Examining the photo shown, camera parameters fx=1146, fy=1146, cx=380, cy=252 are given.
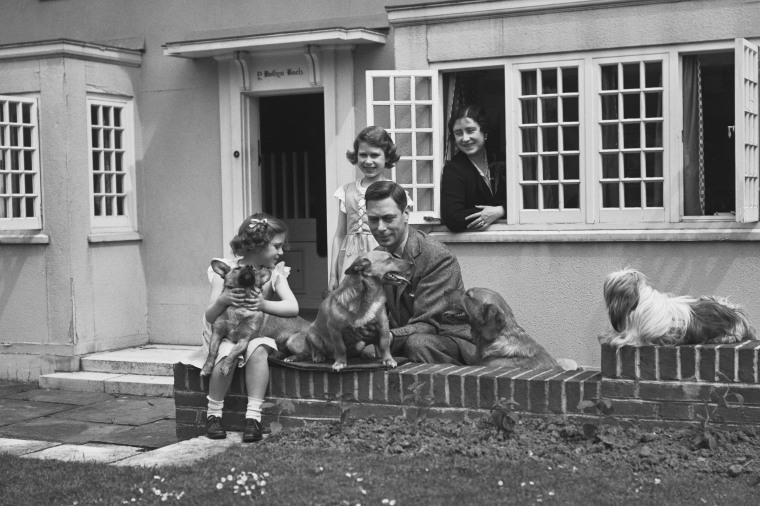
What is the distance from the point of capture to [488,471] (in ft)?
17.5

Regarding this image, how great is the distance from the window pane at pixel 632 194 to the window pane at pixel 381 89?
2282 mm

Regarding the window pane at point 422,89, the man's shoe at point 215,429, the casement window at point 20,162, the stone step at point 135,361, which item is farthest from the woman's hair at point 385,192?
the casement window at point 20,162

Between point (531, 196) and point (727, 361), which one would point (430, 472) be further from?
point (531, 196)

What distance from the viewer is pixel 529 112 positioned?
963cm

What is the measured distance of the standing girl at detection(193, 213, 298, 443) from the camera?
646cm

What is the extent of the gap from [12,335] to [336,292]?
19.9 ft

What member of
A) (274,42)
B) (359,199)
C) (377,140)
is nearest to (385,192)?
(377,140)

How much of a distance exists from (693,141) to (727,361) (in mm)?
3785

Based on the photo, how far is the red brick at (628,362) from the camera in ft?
19.1

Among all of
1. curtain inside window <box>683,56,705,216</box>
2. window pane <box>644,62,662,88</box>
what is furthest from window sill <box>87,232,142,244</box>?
curtain inside window <box>683,56,705,216</box>

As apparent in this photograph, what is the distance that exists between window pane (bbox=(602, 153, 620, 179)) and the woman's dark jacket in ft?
3.23

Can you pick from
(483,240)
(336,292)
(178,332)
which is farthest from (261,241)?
(178,332)

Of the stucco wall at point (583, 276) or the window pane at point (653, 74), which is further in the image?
the window pane at point (653, 74)

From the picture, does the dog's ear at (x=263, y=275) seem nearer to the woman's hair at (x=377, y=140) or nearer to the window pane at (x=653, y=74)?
the woman's hair at (x=377, y=140)
